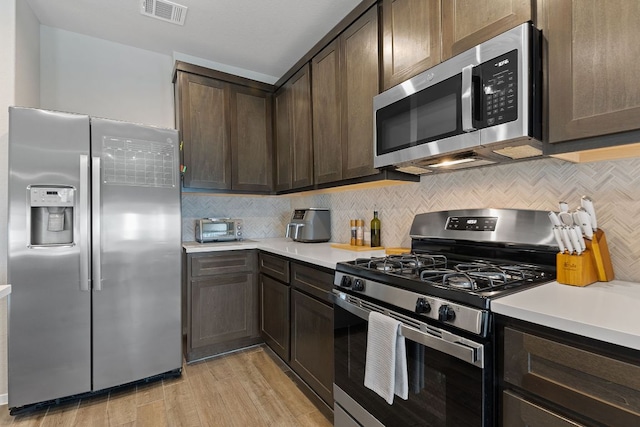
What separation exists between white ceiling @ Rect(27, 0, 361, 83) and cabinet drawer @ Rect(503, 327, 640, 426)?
91.8 inches

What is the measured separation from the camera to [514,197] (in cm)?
152

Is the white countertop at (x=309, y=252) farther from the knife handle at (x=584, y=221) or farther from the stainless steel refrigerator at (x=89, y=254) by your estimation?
the knife handle at (x=584, y=221)

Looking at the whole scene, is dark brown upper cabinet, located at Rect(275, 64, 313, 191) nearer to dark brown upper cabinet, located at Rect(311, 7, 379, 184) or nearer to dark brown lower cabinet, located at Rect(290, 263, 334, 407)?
dark brown upper cabinet, located at Rect(311, 7, 379, 184)

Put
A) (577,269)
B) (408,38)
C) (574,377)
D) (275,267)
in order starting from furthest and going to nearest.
→ (275,267), (408,38), (577,269), (574,377)

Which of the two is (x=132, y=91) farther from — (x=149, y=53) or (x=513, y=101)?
(x=513, y=101)

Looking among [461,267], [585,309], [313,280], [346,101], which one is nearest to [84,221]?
[313,280]

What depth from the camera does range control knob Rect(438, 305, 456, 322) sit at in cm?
101

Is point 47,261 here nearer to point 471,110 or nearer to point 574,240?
point 471,110

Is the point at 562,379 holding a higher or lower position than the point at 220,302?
higher

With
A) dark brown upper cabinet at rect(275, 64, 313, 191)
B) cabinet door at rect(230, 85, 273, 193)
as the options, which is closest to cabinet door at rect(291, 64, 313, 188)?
dark brown upper cabinet at rect(275, 64, 313, 191)

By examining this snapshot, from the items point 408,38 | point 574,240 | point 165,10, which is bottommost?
point 574,240

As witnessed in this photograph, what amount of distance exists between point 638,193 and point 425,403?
113 centimetres

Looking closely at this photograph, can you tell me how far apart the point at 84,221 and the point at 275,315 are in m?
1.45

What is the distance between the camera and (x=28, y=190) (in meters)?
1.84
